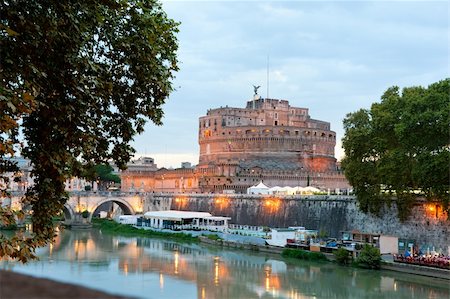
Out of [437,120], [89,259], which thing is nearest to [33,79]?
[437,120]

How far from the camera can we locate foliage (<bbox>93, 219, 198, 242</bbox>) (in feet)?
124

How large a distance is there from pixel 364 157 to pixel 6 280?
2537cm

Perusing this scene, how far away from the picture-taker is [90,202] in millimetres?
50625

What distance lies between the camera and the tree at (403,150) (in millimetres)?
22406

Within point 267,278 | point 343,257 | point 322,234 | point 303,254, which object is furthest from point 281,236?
point 267,278

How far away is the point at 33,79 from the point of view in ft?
23.5

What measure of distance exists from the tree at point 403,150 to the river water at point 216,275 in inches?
150

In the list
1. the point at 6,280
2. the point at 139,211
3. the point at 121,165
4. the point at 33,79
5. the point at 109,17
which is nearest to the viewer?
the point at 6,280

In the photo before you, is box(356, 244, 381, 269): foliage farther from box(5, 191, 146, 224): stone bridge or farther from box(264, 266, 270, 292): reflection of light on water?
box(5, 191, 146, 224): stone bridge

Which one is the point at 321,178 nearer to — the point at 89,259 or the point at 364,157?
the point at 364,157

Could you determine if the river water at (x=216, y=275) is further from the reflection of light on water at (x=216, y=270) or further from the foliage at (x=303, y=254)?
the foliage at (x=303, y=254)

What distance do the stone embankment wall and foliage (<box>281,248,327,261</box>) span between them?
3.56 metres

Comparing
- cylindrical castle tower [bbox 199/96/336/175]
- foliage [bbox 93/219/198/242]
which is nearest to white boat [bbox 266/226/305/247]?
foliage [bbox 93/219/198/242]

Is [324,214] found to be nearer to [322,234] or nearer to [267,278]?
[322,234]
